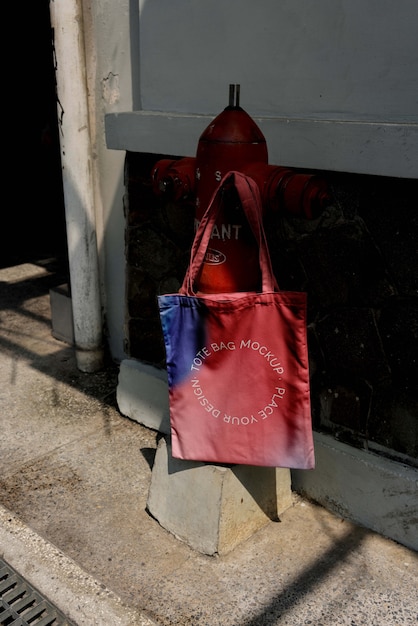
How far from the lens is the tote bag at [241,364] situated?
2412 millimetres

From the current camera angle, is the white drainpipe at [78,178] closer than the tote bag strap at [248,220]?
No

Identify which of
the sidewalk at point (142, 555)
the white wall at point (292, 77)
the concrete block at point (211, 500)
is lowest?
the sidewalk at point (142, 555)

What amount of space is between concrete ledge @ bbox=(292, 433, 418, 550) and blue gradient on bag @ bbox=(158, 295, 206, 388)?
937 millimetres

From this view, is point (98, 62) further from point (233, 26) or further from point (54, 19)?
point (233, 26)

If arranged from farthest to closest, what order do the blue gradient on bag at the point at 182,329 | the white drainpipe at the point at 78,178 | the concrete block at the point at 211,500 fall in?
the white drainpipe at the point at 78,178 → the concrete block at the point at 211,500 → the blue gradient on bag at the point at 182,329

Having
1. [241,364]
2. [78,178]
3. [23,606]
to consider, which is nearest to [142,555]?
[23,606]

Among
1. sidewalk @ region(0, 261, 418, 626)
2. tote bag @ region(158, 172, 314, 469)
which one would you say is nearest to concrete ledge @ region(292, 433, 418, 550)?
sidewalk @ region(0, 261, 418, 626)

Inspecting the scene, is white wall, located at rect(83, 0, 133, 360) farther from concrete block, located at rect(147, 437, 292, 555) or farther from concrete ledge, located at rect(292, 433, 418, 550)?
concrete ledge, located at rect(292, 433, 418, 550)

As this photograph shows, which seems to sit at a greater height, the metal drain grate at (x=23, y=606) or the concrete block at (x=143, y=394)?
the concrete block at (x=143, y=394)

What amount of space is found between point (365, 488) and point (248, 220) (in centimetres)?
143

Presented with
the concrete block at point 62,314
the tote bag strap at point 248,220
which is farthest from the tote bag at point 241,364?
the concrete block at point 62,314

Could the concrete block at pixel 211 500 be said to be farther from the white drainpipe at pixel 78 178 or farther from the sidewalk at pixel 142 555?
the white drainpipe at pixel 78 178

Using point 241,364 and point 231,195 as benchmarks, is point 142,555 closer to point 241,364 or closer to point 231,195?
point 241,364

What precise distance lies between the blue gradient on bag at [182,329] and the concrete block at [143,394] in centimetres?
111
